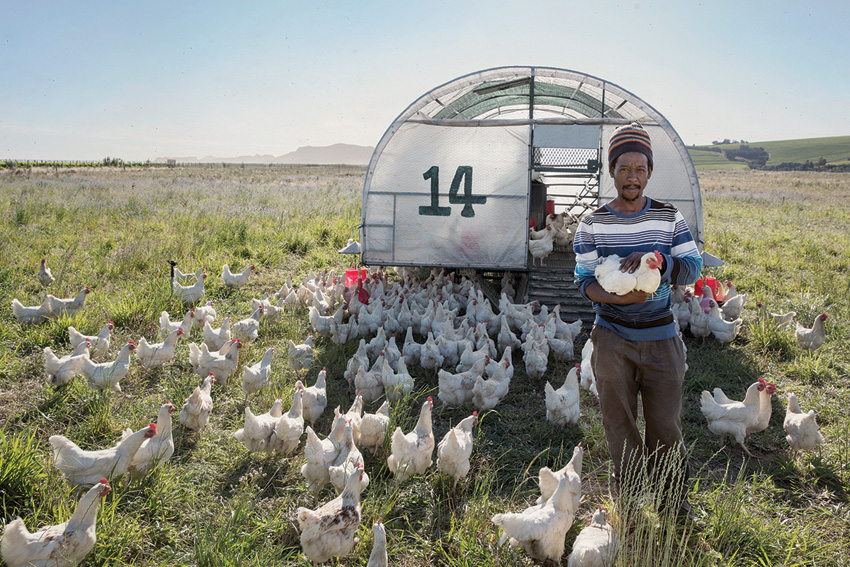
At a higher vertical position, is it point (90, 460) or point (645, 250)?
point (645, 250)

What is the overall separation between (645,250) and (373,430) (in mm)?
2422

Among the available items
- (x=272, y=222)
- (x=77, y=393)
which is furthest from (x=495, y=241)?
(x=272, y=222)

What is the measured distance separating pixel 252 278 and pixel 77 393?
532 cm

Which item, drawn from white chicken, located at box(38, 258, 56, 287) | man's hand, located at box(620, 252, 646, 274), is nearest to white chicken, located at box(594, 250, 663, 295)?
man's hand, located at box(620, 252, 646, 274)

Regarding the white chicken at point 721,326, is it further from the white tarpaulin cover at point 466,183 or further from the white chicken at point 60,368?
the white chicken at point 60,368

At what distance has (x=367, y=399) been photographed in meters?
4.90

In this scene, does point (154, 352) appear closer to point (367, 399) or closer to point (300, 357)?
point (300, 357)

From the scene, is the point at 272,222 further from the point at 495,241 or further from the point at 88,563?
the point at 88,563

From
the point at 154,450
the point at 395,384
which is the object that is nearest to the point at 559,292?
the point at 395,384

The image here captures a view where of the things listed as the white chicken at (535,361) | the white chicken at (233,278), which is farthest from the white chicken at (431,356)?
the white chicken at (233,278)

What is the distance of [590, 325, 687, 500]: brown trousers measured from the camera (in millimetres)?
2758

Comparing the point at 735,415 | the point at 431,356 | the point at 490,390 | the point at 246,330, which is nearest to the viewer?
the point at 735,415

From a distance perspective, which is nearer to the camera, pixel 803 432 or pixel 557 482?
pixel 557 482

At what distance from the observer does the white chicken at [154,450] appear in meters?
3.44
